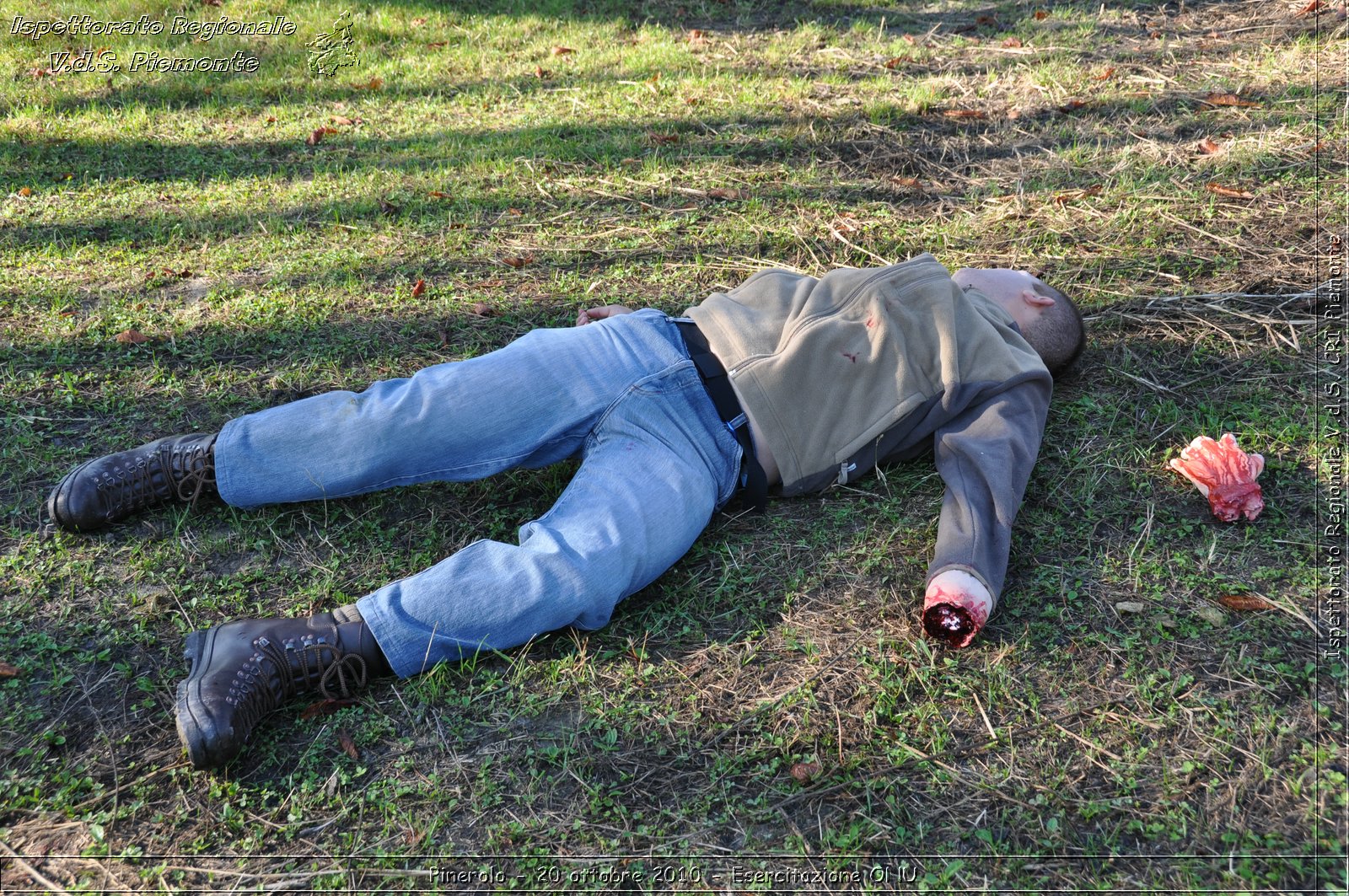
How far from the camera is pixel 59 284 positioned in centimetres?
414

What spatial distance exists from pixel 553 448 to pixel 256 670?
3.43 feet

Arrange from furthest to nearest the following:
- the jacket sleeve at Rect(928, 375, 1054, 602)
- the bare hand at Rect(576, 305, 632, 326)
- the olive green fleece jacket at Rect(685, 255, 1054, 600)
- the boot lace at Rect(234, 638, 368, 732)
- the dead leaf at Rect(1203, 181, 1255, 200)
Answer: the dead leaf at Rect(1203, 181, 1255, 200)
the bare hand at Rect(576, 305, 632, 326)
the olive green fleece jacket at Rect(685, 255, 1054, 600)
the jacket sleeve at Rect(928, 375, 1054, 602)
the boot lace at Rect(234, 638, 368, 732)

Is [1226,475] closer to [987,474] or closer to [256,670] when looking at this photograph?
[987,474]

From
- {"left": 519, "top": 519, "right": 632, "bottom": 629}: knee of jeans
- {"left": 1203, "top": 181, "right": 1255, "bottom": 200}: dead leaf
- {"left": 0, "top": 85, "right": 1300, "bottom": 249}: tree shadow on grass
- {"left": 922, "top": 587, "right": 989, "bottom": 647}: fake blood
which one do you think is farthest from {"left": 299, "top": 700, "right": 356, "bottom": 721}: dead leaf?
{"left": 1203, "top": 181, "right": 1255, "bottom": 200}: dead leaf

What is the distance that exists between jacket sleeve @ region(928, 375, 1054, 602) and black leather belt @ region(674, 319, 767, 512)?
56 centimetres

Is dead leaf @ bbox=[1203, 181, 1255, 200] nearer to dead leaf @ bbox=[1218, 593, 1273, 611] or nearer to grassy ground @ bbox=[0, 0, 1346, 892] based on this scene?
grassy ground @ bbox=[0, 0, 1346, 892]

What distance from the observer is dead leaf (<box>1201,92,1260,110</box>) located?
528 centimetres

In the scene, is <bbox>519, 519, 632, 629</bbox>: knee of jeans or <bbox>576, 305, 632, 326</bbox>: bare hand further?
<bbox>576, 305, 632, 326</bbox>: bare hand

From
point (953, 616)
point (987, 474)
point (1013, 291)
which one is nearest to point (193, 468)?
point (953, 616)

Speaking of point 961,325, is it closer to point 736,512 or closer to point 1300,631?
point 736,512

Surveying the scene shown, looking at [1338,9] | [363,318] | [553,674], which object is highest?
[1338,9]

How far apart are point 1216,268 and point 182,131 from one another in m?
5.65

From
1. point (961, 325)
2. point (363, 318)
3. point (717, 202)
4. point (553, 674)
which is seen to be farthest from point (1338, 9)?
point (553, 674)

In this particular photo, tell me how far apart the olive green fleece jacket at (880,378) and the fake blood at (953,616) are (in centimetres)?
38
